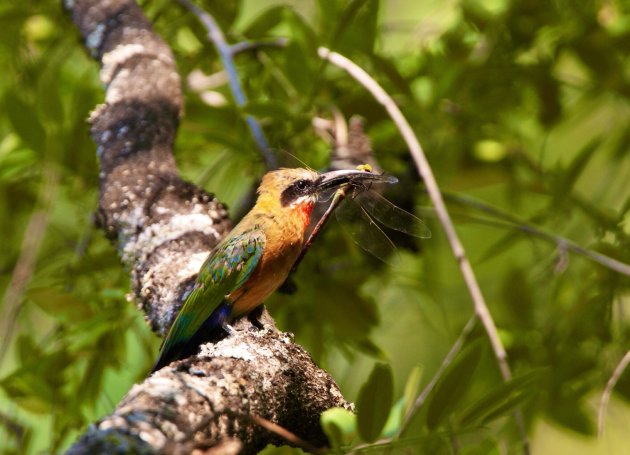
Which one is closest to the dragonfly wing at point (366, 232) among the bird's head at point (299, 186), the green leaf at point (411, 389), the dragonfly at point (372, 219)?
the dragonfly at point (372, 219)

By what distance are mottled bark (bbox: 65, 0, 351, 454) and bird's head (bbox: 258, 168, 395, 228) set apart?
0.94ft

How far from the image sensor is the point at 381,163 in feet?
10.2

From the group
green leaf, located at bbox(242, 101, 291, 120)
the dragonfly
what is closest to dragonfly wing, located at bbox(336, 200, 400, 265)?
the dragonfly

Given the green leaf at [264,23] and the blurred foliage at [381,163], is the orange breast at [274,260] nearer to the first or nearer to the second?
the blurred foliage at [381,163]

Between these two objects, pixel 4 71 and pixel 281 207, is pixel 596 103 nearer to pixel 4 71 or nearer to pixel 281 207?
pixel 281 207

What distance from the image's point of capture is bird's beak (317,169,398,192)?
262 cm

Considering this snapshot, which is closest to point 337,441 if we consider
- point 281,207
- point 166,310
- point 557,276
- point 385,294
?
point 166,310

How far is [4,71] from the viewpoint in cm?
373

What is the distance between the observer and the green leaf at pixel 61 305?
262 centimetres

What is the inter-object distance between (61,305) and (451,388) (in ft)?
4.35

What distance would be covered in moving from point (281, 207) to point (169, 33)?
0.91 metres

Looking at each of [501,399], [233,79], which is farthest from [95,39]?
[501,399]

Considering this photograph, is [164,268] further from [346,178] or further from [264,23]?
[264,23]

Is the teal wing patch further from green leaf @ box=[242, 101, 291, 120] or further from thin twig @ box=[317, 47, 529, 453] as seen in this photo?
thin twig @ box=[317, 47, 529, 453]
